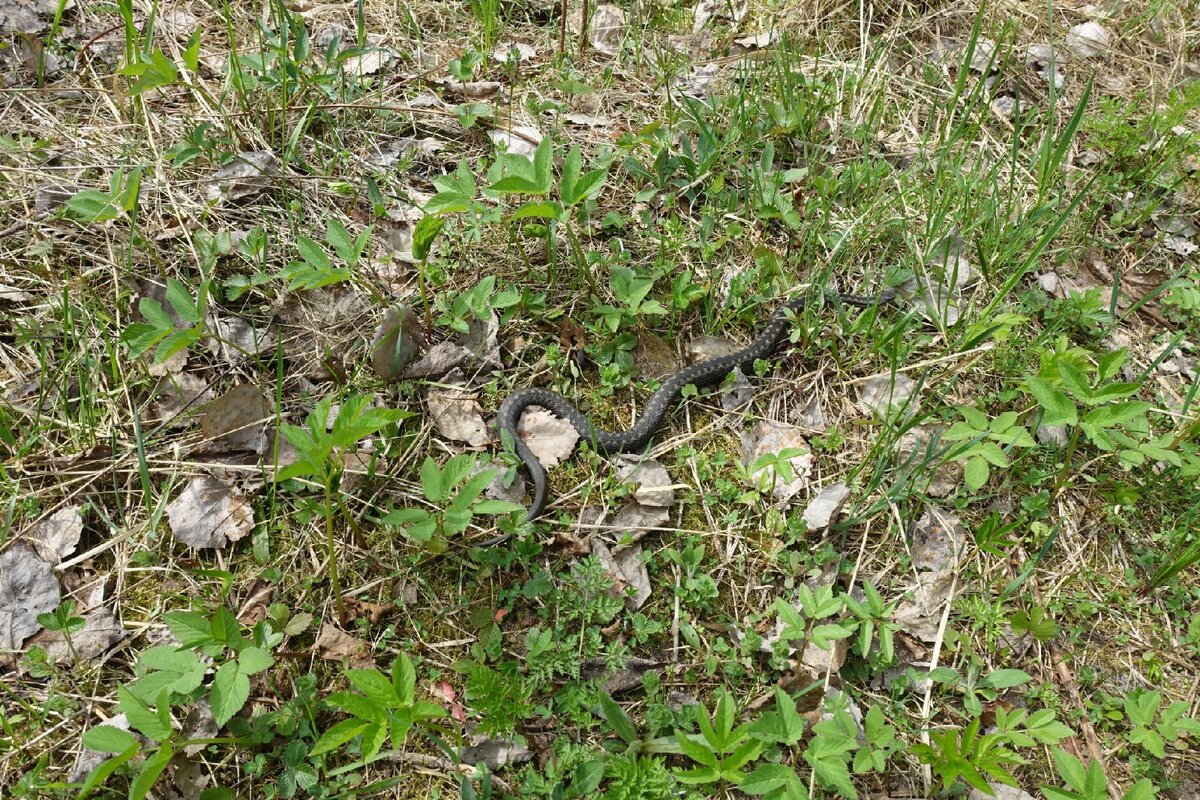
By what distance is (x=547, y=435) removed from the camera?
4047 millimetres

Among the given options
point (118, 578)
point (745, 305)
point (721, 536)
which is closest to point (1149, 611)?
point (721, 536)

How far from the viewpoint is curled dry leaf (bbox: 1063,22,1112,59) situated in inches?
239

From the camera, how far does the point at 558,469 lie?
3936 mm

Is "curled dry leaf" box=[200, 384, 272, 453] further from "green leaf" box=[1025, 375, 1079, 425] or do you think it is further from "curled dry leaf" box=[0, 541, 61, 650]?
"green leaf" box=[1025, 375, 1079, 425]

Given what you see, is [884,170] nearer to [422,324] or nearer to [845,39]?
[845,39]

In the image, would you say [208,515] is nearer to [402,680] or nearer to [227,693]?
[227,693]

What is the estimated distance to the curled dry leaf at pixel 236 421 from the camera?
3676 millimetres

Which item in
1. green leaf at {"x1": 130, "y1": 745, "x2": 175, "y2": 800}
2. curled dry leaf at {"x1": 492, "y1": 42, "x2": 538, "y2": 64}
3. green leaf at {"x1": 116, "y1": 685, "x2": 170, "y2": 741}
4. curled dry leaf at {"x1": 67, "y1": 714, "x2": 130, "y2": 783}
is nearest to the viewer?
green leaf at {"x1": 130, "y1": 745, "x2": 175, "y2": 800}

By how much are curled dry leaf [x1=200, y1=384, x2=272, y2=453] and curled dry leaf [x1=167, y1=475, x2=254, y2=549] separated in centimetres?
21

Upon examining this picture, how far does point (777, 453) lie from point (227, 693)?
2.83 metres

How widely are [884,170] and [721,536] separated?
2835 mm

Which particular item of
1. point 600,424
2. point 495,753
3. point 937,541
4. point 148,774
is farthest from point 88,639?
point 937,541

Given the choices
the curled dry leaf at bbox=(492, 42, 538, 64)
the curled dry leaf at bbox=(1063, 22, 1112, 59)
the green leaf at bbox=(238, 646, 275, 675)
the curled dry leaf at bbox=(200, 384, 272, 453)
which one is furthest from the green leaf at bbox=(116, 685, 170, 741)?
the curled dry leaf at bbox=(1063, 22, 1112, 59)

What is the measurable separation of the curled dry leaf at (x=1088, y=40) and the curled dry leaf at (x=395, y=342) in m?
5.94
